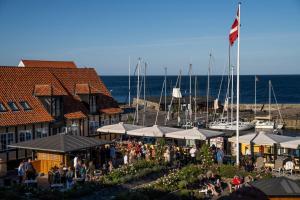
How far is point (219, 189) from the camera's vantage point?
22828mm

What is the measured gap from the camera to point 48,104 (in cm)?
3416

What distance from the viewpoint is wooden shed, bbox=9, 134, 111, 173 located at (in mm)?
25656

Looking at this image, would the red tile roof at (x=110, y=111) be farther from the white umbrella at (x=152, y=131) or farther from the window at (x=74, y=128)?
the white umbrella at (x=152, y=131)

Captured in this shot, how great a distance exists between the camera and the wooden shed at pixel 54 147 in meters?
25.7

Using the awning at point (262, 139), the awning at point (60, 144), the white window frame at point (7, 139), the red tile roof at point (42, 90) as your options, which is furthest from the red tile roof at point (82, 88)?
the awning at point (262, 139)

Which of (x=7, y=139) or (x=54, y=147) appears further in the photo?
(x=7, y=139)

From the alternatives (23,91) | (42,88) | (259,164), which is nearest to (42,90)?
(42,88)

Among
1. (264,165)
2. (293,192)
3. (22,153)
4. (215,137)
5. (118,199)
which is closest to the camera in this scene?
(293,192)

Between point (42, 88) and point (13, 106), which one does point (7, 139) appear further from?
point (42, 88)

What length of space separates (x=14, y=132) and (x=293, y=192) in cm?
1898

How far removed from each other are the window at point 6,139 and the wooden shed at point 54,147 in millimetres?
2488

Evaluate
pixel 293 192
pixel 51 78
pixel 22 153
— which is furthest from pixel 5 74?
pixel 293 192

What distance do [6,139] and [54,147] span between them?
17.5ft

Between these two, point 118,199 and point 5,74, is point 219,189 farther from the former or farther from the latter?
point 5,74
